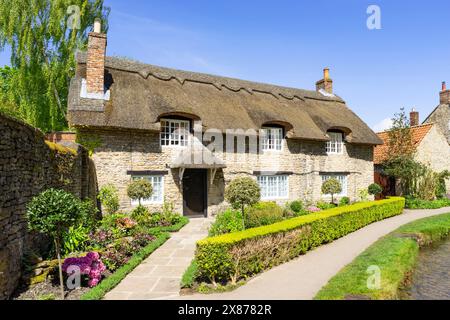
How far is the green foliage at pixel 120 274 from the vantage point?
5.74m

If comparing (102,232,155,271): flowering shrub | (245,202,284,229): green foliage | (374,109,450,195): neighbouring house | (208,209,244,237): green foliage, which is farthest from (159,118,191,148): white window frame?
(374,109,450,195): neighbouring house

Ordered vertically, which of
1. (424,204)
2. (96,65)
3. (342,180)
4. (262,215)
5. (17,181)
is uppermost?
(96,65)

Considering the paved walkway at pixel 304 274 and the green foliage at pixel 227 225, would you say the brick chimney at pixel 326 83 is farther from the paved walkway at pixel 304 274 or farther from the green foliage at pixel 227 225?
the green foliage at pixel 227 225

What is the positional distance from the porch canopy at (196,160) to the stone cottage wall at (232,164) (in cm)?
36

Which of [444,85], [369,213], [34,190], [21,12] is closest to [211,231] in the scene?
[34,190]

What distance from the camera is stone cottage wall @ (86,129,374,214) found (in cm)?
1254

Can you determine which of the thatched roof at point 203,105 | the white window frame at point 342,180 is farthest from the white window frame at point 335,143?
the white window frame at point 342,180

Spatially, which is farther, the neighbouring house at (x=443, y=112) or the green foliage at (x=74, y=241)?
the neighbouring house at (x=443, y=112)

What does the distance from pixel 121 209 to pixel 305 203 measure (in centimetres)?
961

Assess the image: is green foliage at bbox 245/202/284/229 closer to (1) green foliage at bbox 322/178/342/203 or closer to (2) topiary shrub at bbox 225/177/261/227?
(2) topiary shrub at bbox 225/177/261/227

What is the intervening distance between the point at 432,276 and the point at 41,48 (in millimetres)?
22142

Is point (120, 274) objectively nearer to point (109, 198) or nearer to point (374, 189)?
point (109, 198)

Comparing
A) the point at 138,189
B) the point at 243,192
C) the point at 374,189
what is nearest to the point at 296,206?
the point at 243,192

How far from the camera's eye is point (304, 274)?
718 centimetres
